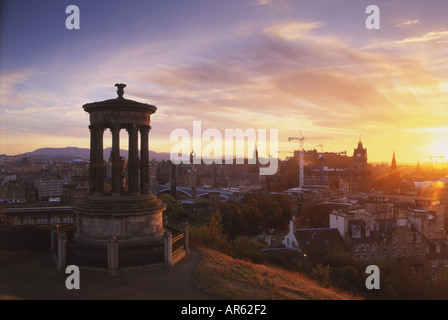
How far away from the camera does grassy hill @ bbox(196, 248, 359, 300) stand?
12.8m

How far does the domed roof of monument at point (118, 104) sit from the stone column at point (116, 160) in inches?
39.1

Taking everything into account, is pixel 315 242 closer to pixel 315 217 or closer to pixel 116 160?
pixel 315 217

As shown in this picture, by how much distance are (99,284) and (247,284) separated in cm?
588

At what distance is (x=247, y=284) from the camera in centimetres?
1452

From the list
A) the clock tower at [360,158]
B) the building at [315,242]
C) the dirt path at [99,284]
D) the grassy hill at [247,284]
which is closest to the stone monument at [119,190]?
the dirt path at [99,284]

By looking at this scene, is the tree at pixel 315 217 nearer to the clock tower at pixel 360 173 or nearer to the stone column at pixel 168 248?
the stone column at pixel 168 248

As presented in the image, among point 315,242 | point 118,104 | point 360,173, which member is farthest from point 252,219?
point 360,173

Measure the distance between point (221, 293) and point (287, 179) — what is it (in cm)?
14737

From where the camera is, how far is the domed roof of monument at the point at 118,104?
16922 mm

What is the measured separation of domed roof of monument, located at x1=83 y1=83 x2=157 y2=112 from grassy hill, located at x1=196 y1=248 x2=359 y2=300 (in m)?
8.28

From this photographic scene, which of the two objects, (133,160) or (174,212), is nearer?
(133,160)

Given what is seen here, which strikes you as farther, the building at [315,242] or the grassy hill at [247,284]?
the building at [315,242]

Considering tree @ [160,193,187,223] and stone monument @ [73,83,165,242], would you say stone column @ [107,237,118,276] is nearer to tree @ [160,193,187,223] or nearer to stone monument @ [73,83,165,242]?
stone monument @ [73,83,165,242]
